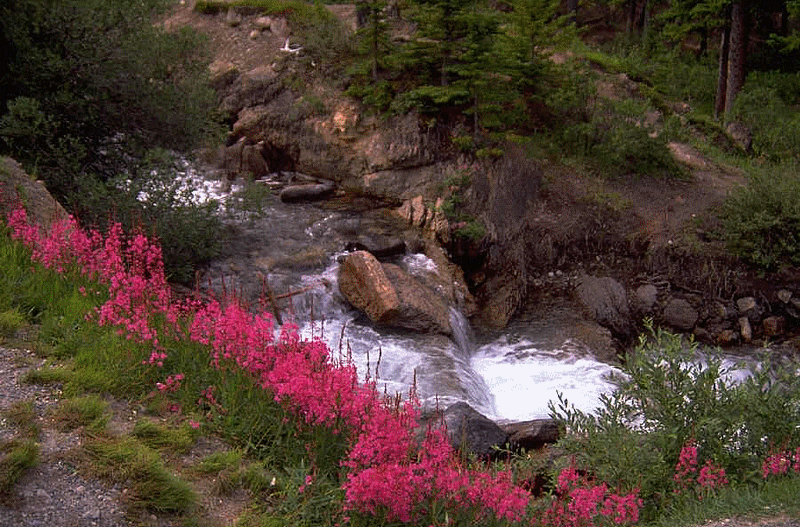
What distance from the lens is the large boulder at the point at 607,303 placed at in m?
12.3

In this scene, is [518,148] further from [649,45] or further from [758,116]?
[649,45]

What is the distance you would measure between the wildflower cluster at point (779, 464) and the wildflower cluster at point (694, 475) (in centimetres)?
30

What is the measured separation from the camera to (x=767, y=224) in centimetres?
1262

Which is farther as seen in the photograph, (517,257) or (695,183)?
(695,183)

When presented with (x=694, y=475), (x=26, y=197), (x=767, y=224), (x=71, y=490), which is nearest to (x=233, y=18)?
(x=26, y=197)

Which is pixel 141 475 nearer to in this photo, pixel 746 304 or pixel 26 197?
pixel 26 197

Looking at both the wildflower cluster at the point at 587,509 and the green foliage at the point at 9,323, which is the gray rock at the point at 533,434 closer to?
the wildflower cluster at the point at 587,509

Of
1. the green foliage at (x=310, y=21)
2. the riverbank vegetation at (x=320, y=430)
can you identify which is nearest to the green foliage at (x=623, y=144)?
the green foliage at (x=310, y=21)

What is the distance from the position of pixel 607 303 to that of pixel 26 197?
8982 millimetres

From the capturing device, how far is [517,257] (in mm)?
13547

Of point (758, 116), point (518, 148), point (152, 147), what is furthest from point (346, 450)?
point (758, 116)

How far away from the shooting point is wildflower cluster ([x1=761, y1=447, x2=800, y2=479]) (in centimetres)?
522

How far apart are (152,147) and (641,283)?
29.1 feet

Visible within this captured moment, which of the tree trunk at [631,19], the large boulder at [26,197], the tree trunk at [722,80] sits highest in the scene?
the tree trunk at [631,19]
